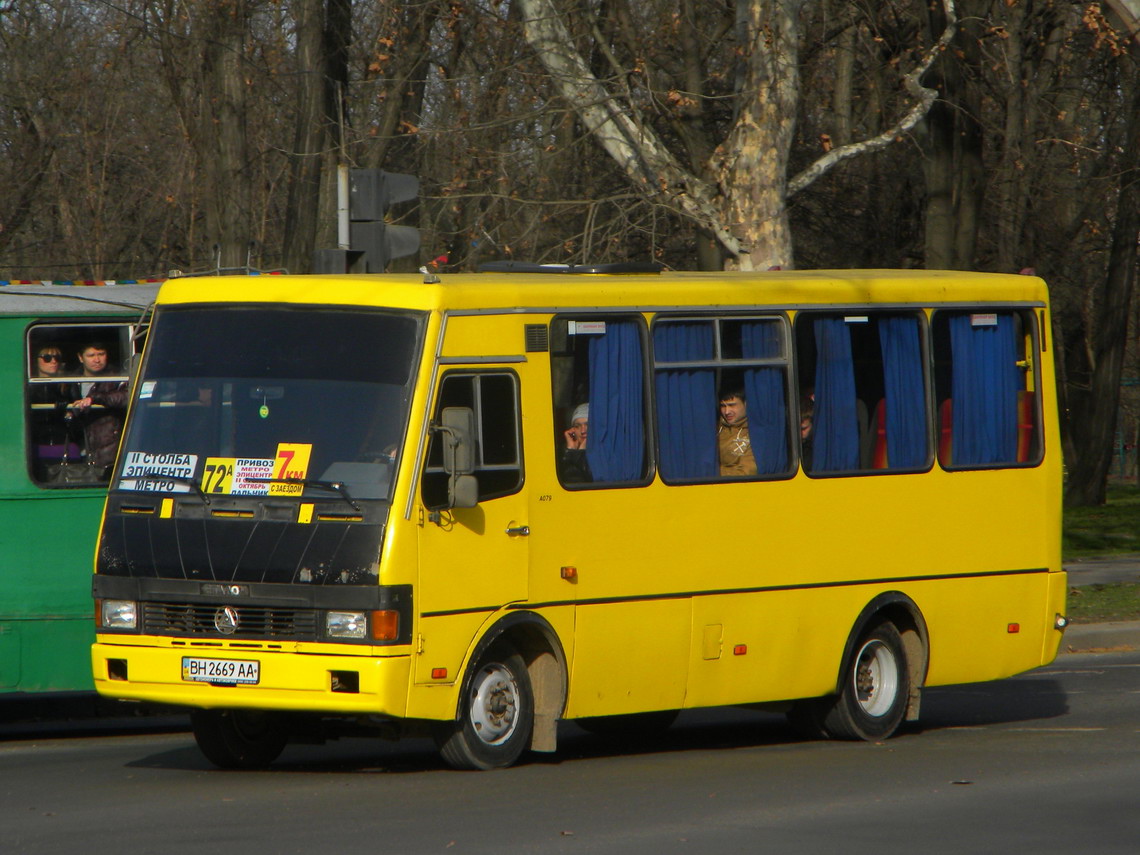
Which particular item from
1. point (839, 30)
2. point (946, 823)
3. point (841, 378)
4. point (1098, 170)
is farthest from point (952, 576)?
point (1098, 170)

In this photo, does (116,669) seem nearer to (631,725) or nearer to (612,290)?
(612,290)

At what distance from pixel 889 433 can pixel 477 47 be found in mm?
10498

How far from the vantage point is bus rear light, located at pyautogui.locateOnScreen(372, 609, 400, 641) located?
8.65 meters

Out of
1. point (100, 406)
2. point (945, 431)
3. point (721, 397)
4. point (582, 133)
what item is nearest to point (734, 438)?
point (721, 397)

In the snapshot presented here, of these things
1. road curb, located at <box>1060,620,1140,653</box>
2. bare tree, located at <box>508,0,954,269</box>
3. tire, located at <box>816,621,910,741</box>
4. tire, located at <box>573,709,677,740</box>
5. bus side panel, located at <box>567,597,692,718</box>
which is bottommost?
road curb, located at <box>1060,620,1140,653</box>

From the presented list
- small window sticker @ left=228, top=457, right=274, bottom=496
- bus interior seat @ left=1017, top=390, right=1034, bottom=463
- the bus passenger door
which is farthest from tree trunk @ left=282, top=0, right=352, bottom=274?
small window sticker @ left=228, top=457, right=274, bottom=496

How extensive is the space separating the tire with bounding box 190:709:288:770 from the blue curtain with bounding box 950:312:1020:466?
4460mm

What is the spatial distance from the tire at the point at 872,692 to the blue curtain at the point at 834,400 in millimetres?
1061

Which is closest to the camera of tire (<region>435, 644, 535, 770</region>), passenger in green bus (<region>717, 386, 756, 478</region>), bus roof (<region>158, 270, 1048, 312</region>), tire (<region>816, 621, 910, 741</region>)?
tire (<region>435, 644, 535, 770</region>)

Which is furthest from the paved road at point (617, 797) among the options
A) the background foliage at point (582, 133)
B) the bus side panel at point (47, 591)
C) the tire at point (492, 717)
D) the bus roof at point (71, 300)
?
the background foliage at point (582, 133)

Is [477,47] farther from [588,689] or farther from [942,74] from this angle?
[588,689]

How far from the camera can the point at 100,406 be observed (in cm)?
1123

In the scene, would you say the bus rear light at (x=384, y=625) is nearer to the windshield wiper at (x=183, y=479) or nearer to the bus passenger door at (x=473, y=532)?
the bus passenger door at (x=473, y=532)

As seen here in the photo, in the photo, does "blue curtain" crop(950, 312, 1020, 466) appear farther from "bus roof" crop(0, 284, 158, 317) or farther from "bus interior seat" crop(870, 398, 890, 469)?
"bus roof" crop(0, 284, 158, 317)
